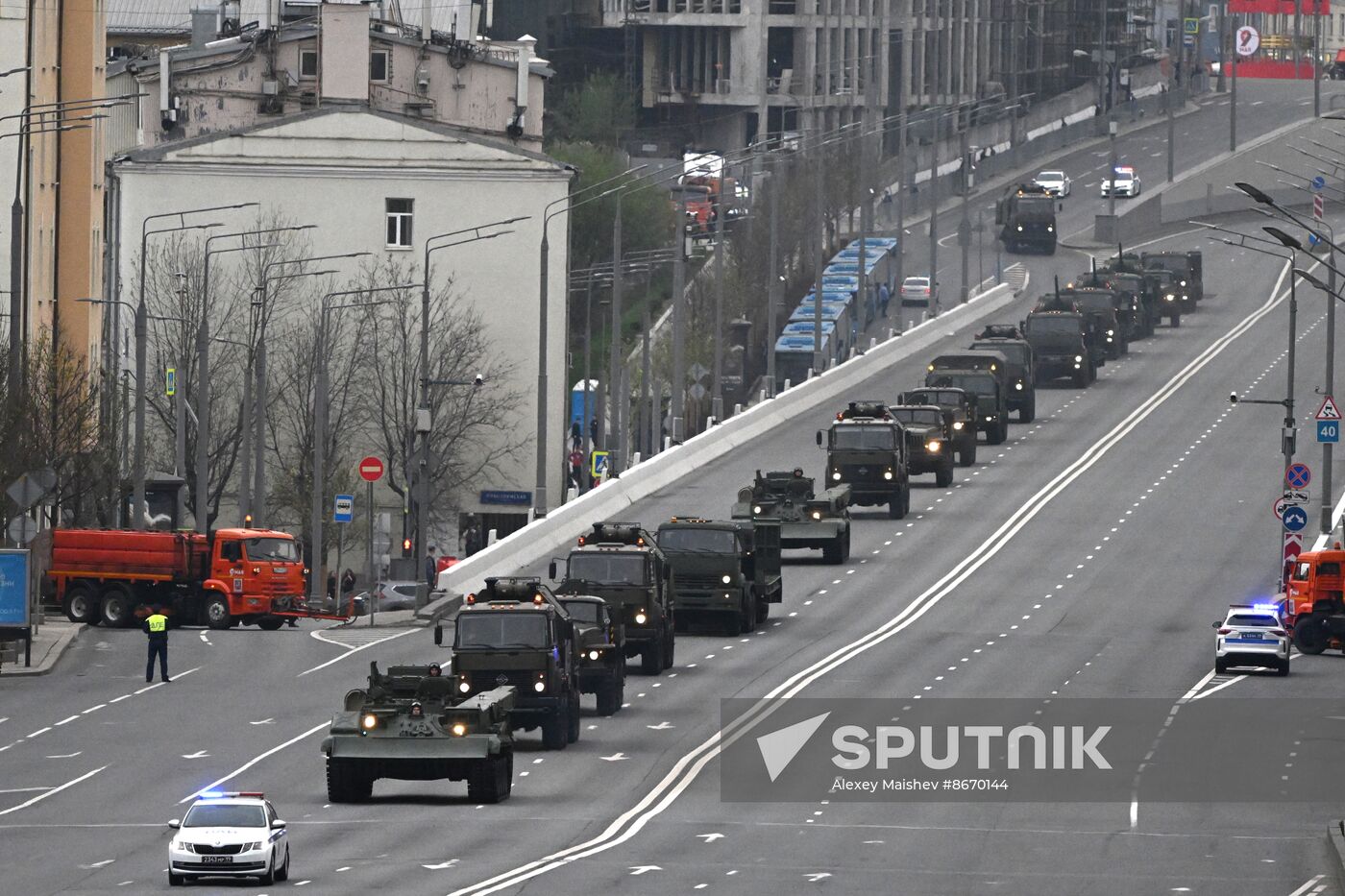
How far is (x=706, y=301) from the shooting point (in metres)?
122

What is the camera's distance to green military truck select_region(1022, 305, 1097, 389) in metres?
94.2

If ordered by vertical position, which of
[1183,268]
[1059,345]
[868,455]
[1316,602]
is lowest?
[1316,602]

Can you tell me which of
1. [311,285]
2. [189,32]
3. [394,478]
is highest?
[189,32]

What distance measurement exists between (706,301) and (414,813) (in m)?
88.1

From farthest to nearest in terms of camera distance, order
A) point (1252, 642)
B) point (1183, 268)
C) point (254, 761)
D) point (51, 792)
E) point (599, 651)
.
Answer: point (1183, 268) → point (1252, 642) → point (599, 651) → point (254, 761) → point (51, 792)

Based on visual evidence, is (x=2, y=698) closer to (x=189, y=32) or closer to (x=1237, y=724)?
(x=1237, y=724)

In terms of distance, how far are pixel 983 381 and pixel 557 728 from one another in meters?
42.6

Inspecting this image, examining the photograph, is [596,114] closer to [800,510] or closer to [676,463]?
[676,463]

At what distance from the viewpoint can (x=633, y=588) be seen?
48.4m

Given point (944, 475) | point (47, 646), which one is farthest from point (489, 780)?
point (944, 475)

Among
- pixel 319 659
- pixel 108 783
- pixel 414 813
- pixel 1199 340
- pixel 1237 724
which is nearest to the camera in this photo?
pixel 414 813

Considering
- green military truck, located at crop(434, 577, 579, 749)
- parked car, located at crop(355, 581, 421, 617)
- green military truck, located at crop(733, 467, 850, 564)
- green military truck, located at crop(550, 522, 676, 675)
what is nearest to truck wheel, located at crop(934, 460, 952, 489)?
green military truck, located at crop(733, 467, 850, 564)

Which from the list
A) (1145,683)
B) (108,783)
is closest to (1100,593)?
(1145,683)

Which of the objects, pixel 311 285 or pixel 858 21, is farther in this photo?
pixel 858 21
